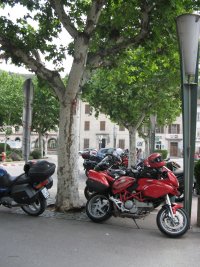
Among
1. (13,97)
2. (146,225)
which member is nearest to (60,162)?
(146,225)

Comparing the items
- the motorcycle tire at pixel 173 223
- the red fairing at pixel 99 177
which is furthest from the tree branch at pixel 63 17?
the motorcycle tire at pixel 173 223

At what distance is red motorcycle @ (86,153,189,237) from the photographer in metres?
7.50

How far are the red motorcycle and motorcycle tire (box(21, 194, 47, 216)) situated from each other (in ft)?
3.31

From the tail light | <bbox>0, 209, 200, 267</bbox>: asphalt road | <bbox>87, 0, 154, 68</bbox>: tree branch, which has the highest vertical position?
<bbox>87, 0, 154, 68</bbox>: tree branch

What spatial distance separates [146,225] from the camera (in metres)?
8.51

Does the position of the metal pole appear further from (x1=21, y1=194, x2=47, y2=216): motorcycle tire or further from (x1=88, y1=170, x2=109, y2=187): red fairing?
(x1=21, y1=194, x2=47, y2=216): motorcycle tire

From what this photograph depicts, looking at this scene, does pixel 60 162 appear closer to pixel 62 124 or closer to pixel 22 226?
pixel 62 124

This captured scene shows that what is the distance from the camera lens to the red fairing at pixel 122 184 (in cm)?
834

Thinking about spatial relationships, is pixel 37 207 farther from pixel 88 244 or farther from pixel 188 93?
pixel 188 93

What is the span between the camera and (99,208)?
340 inches

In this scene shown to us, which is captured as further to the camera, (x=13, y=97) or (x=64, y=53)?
(x=13, y=97)

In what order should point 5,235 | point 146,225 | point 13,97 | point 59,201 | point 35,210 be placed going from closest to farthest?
1. point 5,235
2. point 146,225
3. point 35,210
4. point 59,201
5. point 13,97

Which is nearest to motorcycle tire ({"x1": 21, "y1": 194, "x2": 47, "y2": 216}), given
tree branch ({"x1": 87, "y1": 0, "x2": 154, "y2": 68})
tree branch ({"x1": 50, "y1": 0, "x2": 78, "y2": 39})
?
tree branch ({"x1": 87, "y1": 0, "x2": 154, "y2": 68})

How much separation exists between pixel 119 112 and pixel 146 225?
15.7 metres
